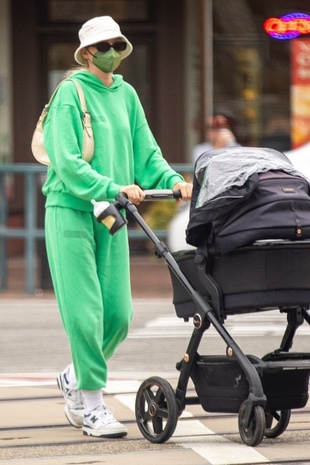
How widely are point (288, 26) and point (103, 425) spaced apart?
11106 millimetres

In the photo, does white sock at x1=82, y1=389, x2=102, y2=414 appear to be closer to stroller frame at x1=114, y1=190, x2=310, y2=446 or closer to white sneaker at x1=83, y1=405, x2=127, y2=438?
white sneaker at x1=83, y1=405, x2=127, y2=438

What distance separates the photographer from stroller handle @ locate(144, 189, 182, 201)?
598 cm

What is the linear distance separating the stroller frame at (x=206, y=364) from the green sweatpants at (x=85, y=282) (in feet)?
0.93

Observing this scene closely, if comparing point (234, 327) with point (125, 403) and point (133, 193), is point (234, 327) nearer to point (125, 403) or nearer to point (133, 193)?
point (125, 403)

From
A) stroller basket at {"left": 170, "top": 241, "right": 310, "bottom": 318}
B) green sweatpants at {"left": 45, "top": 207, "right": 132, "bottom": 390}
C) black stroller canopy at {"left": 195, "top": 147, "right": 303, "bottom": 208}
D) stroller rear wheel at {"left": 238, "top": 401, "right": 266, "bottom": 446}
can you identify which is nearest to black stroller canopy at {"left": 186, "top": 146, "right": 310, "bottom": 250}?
black stroller canopy at {"left": 195, "top": 147, "right": 303, "bottom": 208}

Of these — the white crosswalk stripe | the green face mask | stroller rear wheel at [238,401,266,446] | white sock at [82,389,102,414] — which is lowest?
the white crosswalk stripe

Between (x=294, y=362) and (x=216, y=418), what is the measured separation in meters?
0.97

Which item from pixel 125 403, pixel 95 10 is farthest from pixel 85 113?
pixel 95 10

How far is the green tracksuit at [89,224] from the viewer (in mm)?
6051

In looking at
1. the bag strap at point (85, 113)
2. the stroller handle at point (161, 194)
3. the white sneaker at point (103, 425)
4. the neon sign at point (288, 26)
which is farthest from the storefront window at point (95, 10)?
the white sneaker at point (103, 425)

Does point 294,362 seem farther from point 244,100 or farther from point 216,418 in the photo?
point 244,100

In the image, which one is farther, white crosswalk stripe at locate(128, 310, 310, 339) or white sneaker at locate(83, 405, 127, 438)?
white crosswalk stripe at locate(128, 310, 310, 339)

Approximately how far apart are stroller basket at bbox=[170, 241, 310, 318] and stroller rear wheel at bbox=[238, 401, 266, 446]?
433mm

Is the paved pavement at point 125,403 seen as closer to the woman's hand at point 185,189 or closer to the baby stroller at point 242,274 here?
the baby stroller at point 242,274
